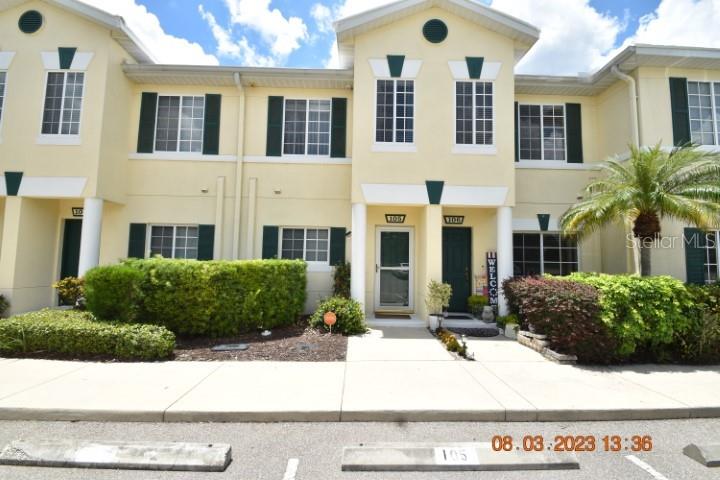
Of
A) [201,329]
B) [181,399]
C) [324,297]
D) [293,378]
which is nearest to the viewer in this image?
[181,399]

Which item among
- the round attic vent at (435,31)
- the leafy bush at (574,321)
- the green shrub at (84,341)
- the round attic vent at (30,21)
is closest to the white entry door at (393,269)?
the leafy bush at (574,321)

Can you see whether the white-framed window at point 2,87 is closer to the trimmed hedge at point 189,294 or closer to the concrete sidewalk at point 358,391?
the trimmed hedge at point 189,294

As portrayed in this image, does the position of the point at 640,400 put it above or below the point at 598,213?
below

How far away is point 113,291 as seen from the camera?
6.72 m

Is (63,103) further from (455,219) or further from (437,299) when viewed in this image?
(455,219)

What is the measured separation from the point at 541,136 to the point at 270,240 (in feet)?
28.2

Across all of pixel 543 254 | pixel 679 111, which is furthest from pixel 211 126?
pixel 679 111

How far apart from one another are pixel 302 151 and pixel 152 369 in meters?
6.96

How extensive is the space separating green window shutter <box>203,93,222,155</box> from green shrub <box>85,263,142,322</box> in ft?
15.4

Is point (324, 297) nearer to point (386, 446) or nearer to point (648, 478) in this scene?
point (386, 446)

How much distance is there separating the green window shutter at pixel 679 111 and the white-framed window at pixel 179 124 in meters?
12.9

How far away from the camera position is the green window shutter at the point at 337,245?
33.5 ft

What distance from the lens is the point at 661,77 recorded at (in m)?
9.41

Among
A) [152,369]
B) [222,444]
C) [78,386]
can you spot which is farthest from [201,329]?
[222,444]
